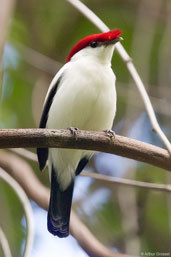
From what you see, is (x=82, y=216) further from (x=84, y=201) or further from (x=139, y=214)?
(x=139, y=214)

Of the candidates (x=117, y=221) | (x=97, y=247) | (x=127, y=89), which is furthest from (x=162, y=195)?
(x=97, y=247)

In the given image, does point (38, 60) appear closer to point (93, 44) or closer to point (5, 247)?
point (93, 44)

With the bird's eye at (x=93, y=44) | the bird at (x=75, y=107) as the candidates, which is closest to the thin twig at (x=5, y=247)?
the bird at (x=75, y=107)

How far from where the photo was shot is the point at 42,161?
10.2 ft

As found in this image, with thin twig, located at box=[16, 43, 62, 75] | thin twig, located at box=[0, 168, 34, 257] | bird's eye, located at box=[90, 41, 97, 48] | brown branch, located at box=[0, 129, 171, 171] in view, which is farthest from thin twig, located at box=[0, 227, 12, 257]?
thin twig, located at box=[16, 43, 62, 75]

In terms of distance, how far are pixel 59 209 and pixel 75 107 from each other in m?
0.61

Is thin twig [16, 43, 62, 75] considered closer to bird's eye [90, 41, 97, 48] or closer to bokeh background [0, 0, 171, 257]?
bokeh background [0, 0, 171, 257]

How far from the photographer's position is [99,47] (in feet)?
10.5

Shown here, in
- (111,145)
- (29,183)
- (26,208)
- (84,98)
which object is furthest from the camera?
(29,183)

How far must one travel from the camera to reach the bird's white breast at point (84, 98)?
3008mm

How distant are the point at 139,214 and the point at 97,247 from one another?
2.66 feet

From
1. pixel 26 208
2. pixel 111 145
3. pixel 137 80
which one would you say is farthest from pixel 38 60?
pixel 111 145

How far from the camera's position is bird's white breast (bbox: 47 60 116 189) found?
3.01 meters

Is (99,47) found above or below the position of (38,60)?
below
